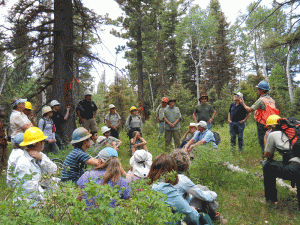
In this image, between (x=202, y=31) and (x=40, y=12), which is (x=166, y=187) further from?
(x=202, y=31)

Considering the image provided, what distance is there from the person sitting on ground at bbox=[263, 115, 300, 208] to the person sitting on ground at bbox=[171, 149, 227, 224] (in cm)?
117

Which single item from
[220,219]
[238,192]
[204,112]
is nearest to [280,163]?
[238,192]

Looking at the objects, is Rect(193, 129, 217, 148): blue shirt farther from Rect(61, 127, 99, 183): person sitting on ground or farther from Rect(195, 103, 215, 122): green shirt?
Rect(61, 127, 99, 183): person sitting on ground

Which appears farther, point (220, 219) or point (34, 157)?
point (220, 219)

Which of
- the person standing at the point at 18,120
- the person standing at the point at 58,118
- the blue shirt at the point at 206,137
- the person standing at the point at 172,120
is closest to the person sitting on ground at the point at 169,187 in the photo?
the blue shirt at the point at 206,137

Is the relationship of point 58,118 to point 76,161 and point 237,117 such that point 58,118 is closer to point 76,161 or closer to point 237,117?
point 76,161

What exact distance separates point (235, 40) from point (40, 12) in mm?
34232

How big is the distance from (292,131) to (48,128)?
5.34 meters

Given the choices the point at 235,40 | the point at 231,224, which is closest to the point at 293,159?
the point at 231,224

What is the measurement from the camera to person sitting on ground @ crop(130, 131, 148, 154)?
24.1 ft

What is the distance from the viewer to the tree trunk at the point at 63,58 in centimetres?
669

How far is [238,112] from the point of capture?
708cm

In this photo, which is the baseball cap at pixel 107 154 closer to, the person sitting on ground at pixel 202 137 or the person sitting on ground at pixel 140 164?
the person sitting on ground at pixel 140 164

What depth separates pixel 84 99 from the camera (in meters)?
7.17
